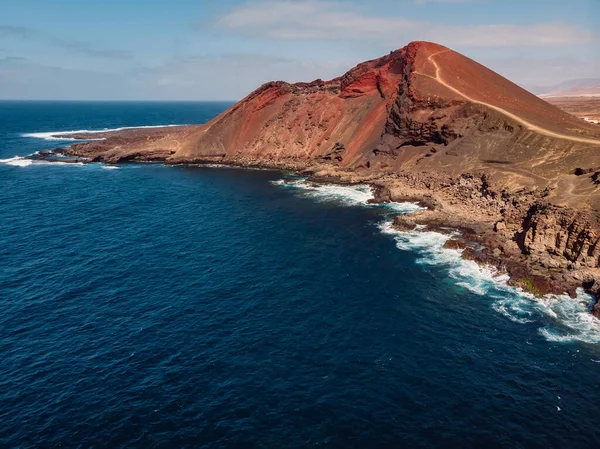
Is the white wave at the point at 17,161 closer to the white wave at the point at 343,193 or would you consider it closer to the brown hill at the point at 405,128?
the brown hill at the point at 405,128

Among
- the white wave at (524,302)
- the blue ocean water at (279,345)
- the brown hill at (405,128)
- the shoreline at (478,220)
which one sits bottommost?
the blue ocean water at (279,345)

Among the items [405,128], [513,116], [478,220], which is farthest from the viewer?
[405,128]

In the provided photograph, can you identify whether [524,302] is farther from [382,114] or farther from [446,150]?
[382,114]

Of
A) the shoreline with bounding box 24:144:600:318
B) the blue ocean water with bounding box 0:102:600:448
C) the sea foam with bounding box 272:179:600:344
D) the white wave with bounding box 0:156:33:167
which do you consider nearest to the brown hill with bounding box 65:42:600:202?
the shoreline with bounding box 24:144:600:318

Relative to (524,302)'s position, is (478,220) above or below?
above

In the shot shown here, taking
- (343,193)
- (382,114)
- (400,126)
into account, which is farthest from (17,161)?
(400,126)

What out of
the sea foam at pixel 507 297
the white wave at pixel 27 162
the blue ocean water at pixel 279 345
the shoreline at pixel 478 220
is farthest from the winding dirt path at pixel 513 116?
the white wave at pixel 27 162

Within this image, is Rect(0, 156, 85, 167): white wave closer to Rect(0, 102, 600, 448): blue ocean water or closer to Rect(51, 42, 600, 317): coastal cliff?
Rect(51, 42, 600, 317): coastal cliff
